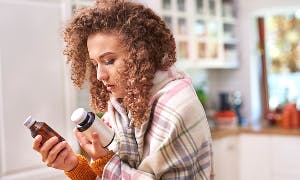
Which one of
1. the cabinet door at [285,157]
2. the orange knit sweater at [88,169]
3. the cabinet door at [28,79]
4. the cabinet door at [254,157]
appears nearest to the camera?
the orange knit sweater at [88,169]

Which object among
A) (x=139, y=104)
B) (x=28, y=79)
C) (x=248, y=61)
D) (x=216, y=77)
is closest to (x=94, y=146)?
(x=139, y=104)

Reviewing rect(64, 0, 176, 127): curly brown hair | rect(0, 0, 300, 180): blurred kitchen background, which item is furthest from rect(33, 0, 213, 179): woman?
rect(0, 0, 300, 180): blurred kitchen background

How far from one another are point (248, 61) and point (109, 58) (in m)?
3.20

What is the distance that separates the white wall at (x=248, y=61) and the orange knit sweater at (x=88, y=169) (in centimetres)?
313

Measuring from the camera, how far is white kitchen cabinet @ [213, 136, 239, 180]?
3.42 metres

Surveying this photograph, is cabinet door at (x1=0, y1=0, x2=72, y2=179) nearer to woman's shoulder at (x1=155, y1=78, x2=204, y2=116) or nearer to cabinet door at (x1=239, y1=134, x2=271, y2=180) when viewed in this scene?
woman's shoulder at (x1=155, y1=78, x2=204, y2=116)

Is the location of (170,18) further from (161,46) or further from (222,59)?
(161,46)

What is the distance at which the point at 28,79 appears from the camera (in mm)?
2160

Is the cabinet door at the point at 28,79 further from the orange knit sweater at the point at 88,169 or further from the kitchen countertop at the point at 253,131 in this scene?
the kitchen countertop at the point at 253,131

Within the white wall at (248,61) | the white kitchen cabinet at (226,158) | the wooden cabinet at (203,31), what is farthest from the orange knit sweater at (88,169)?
the white wall at (248,61)

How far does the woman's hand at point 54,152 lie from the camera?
97cm

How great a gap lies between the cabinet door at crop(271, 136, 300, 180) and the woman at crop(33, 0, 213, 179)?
250 cm

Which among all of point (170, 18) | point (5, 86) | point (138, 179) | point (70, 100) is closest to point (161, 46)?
point (138, 179)

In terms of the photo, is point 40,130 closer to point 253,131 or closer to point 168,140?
point 168,140
